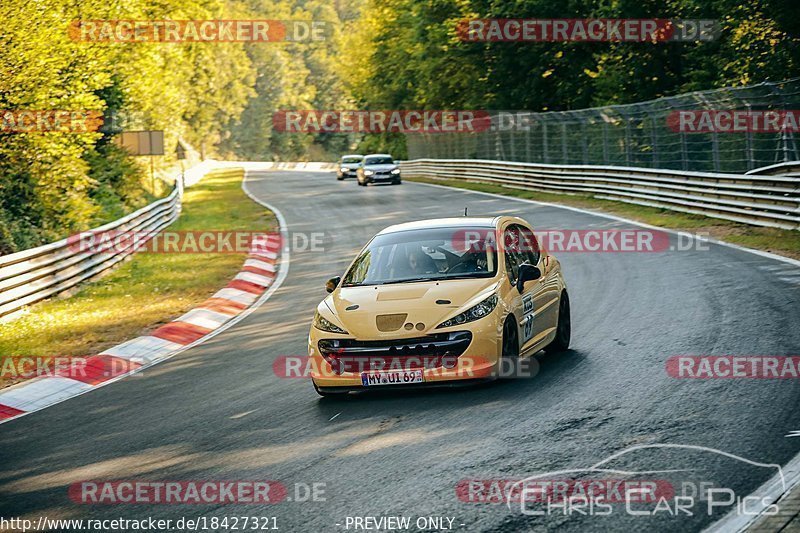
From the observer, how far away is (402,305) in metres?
9.05

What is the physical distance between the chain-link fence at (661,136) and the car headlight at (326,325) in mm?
14386

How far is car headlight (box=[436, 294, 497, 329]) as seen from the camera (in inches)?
348

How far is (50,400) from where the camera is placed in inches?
436

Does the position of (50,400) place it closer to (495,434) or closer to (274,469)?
(274,469)

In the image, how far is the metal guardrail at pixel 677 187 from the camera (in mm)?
19953

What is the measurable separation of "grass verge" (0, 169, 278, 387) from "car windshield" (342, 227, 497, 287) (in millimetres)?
4841

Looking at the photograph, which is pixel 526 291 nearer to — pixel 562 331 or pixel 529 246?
pixel 562 331

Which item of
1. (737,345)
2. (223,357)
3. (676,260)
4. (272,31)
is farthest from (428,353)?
(272,31)

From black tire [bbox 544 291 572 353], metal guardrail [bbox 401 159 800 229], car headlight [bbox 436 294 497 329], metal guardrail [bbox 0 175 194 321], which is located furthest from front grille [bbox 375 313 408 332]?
metal guardrail [bbox 401 159 800 229]

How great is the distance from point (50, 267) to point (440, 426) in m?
11.3

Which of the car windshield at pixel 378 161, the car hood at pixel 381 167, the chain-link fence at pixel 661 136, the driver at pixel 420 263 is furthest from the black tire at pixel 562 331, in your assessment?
the car windshield at pixel 378 161

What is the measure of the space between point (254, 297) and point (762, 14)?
71.8 ft

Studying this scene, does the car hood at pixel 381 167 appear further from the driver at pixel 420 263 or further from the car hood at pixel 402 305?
the car hood at pixel 402 305

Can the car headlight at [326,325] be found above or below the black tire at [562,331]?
above
